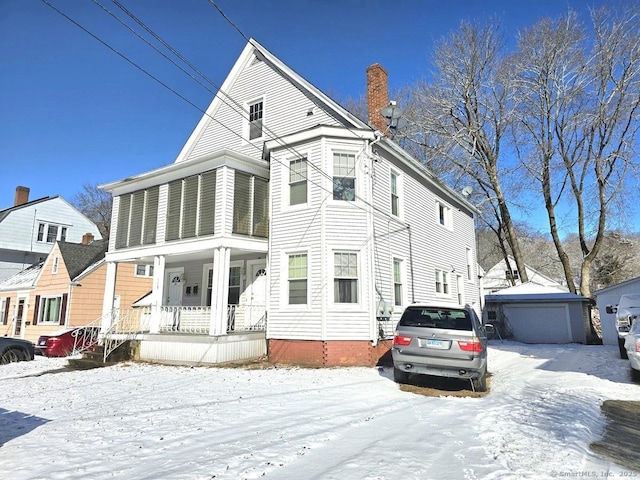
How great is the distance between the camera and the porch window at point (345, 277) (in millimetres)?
12102

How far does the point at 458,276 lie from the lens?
771 inches

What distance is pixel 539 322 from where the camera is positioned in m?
24.2

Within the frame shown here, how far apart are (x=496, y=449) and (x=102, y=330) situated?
45.5 ft

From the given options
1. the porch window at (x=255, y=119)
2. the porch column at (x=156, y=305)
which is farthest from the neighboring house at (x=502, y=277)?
the porch column at (x=156, y=305)

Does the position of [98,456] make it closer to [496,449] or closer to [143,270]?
[496,449]

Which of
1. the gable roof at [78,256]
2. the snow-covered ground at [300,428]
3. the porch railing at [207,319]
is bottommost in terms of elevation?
the snow-covered ground at [300,428]

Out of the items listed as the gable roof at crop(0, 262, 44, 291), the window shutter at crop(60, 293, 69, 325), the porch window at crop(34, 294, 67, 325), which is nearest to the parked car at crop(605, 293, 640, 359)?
the window shutter at crop(60, 293, 69, 325)

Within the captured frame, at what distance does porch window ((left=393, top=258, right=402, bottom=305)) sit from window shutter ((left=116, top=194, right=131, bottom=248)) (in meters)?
10.0

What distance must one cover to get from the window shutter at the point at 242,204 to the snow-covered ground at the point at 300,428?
4729 mm

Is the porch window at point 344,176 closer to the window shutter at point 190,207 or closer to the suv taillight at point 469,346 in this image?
the window shutter at point 190,207

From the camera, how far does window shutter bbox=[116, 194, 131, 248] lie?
15.6m

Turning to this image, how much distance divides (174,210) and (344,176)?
6061 mm

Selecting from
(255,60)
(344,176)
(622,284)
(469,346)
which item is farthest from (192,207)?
(622,284)

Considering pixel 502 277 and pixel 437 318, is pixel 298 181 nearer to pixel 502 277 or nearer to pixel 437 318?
pixel 437 318
